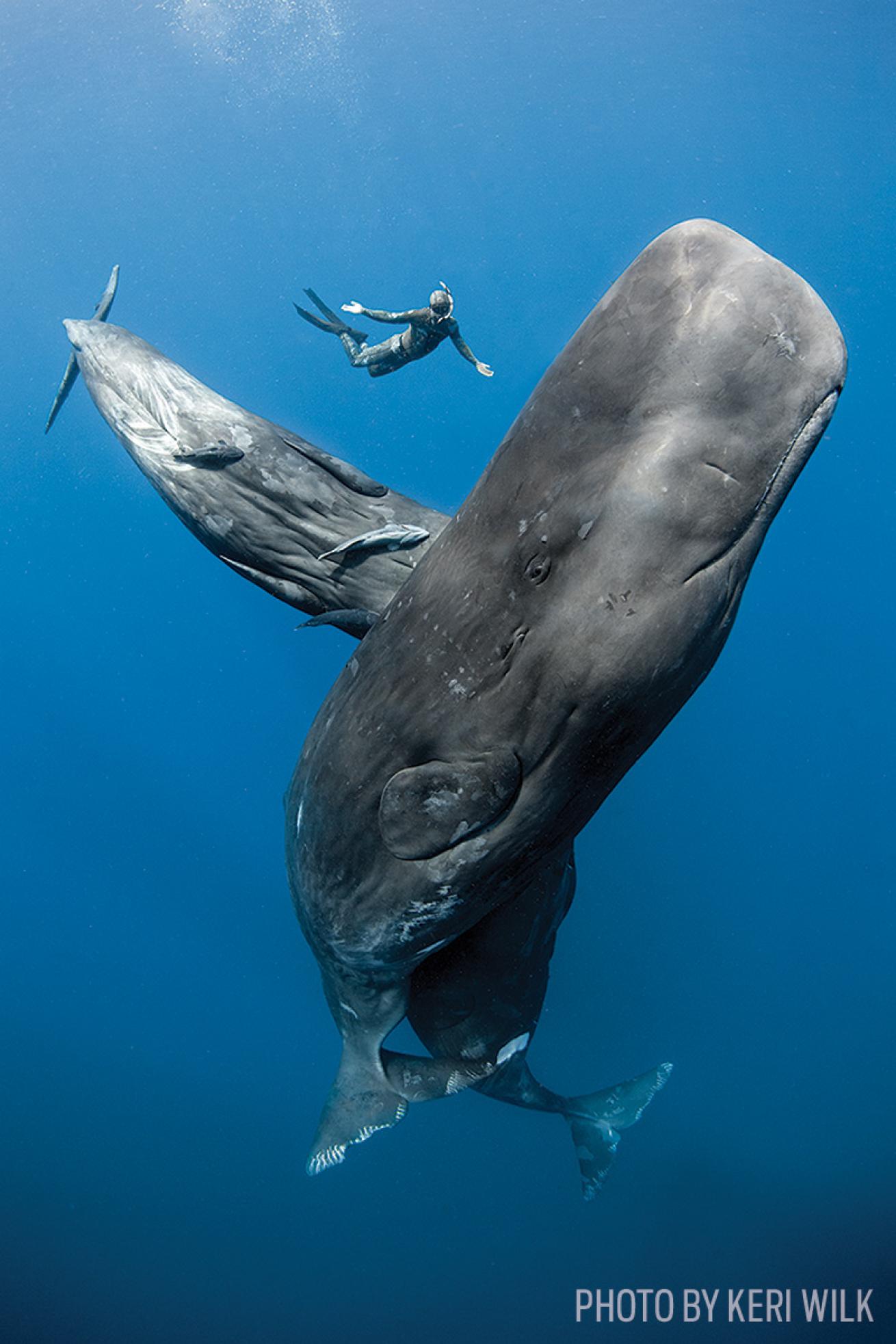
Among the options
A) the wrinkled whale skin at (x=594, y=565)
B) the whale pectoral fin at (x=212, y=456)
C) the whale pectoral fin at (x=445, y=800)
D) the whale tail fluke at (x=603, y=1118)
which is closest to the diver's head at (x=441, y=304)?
the whale pectoral fin at (x=212, y=456)

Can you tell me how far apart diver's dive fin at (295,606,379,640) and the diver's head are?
1.69m

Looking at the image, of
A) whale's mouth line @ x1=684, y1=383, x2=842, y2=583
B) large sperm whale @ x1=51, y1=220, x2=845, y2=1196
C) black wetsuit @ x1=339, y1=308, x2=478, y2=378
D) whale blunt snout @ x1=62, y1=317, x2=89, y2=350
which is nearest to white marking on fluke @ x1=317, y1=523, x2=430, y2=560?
large sperm whale @ x1=51, y1=220, x2=845, y2=1196

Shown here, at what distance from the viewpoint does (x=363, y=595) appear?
434 centimetres

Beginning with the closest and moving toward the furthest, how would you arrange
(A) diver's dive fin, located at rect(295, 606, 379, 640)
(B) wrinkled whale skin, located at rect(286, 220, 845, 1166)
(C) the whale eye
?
1. (B) wrinkled whale skin, located at rect(286, 220, 845, 1166)
2. (C) the whale eye
3. (A) diver's dive fin, located at rect(295, 606, 379, 640)

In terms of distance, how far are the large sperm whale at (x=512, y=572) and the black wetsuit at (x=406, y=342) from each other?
933 mm

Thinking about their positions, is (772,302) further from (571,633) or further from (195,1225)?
(195,1225)

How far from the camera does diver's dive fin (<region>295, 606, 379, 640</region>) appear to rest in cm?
418

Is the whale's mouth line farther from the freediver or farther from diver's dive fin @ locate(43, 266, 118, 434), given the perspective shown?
diver's dive fin @ locate(43, 266, 118, 434)

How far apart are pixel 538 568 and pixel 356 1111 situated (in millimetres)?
3563

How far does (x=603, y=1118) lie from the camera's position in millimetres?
6141

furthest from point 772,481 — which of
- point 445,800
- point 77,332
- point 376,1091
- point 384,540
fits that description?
point 77,332

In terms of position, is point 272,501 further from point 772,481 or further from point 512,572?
point 772,481

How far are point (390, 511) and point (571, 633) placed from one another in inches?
72.5

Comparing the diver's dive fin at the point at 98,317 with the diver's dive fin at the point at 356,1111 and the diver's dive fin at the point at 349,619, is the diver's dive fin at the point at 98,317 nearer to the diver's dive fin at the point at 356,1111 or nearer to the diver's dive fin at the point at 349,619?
the diver's dive fin at the point at 349,619
